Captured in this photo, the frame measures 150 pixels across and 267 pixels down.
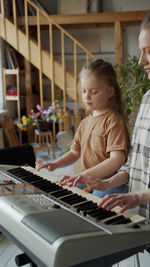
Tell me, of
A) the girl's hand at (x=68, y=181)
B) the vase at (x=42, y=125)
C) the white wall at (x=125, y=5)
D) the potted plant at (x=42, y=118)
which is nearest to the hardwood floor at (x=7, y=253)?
the girl's hand at (x=68, y=181)

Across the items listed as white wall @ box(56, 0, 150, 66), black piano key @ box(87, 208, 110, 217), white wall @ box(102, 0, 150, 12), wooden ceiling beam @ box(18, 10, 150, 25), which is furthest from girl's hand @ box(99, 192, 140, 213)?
white wall @ box(102, 0, 150, 12)

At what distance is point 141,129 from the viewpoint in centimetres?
109

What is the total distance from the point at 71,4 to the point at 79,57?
3.55 ft

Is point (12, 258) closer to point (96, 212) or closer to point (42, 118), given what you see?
point (96, 212)

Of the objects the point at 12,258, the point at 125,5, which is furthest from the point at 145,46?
the point at 125,5

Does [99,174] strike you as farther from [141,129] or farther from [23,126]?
[23,126]

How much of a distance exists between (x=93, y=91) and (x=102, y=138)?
0.69ft

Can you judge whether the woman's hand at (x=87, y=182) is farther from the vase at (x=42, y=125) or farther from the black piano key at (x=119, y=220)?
the vase at (x=42, y=125)

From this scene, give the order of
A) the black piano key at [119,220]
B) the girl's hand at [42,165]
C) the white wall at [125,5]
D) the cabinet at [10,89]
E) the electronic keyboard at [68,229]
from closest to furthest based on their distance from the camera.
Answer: the electronic keyboard at [68,229]
the black piano key at [119,220]
the girl's hand at [42,165]
the cabinet at [10,89]
the white wall at [125,5]

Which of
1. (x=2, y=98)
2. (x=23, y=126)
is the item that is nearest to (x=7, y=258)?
(x=23, y=126)

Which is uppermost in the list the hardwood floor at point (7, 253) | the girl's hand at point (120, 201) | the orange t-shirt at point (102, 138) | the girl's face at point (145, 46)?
the girl's face at point (145, 46)

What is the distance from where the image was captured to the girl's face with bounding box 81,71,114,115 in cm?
136

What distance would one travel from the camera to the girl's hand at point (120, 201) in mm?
854

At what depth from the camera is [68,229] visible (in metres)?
0.70
